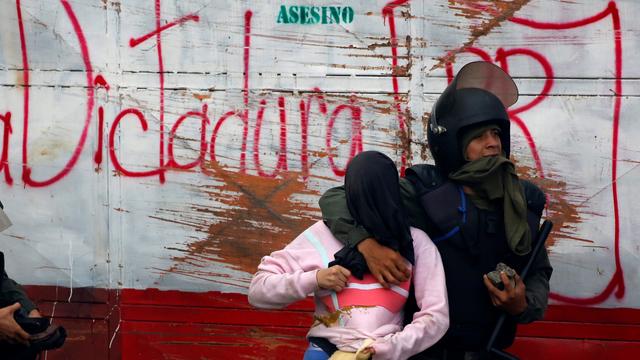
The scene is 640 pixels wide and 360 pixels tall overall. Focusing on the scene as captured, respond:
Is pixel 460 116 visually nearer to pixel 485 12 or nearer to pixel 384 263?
pixel 384 263

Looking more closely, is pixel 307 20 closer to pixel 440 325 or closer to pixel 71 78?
pixel 71 78

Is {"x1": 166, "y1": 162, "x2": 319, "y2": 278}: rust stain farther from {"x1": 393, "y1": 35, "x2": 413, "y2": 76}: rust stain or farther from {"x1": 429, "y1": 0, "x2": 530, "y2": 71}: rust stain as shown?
{"x1": 429, "y1": 0, "x2": 530, "y2": 71}: rust stain

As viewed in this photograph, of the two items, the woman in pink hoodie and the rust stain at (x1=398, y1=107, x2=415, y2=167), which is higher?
Answer: the rust stain at (x1=398, y1=107, x2=415, y2=167)

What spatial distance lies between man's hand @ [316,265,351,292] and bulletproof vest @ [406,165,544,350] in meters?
0.44

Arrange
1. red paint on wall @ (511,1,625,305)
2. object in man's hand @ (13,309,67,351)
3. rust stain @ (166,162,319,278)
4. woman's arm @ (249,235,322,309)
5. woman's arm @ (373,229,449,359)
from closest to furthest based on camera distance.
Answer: woman's arm @ (373,229,449,359) → woman's arm @ (249,235,322,309) → object in man's hand @ (13,309,67,351) → red paint on wall @ (511,1,625,305) → rust stain @ (166,162,319,278)

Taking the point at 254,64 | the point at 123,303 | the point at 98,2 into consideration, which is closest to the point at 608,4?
the point at 254,64

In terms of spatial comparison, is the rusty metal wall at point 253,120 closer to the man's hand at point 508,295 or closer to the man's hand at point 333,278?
the man's hand at point 508,295

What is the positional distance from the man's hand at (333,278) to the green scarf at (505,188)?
59 centimetres

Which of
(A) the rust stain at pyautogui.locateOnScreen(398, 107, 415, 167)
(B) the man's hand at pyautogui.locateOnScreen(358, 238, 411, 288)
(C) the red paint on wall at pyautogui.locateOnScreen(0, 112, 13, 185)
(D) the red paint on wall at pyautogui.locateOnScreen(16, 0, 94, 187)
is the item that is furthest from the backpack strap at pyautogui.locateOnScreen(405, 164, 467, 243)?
(C) the red paint on wall at pyautogui.locateOnScreen(0, 112, 13, 185)

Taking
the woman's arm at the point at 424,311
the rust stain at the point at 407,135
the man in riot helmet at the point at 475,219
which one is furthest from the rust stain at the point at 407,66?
the woman's arm at the point at 424,311

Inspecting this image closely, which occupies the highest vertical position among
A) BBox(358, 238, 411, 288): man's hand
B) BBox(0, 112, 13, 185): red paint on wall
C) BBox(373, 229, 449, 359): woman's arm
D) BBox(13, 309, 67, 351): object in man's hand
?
BBox(0, 112, 13, 185): red paint on wall

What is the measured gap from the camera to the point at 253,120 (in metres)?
4.98

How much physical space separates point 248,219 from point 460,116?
1.82m

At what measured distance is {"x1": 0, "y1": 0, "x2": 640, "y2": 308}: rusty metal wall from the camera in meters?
4.69
